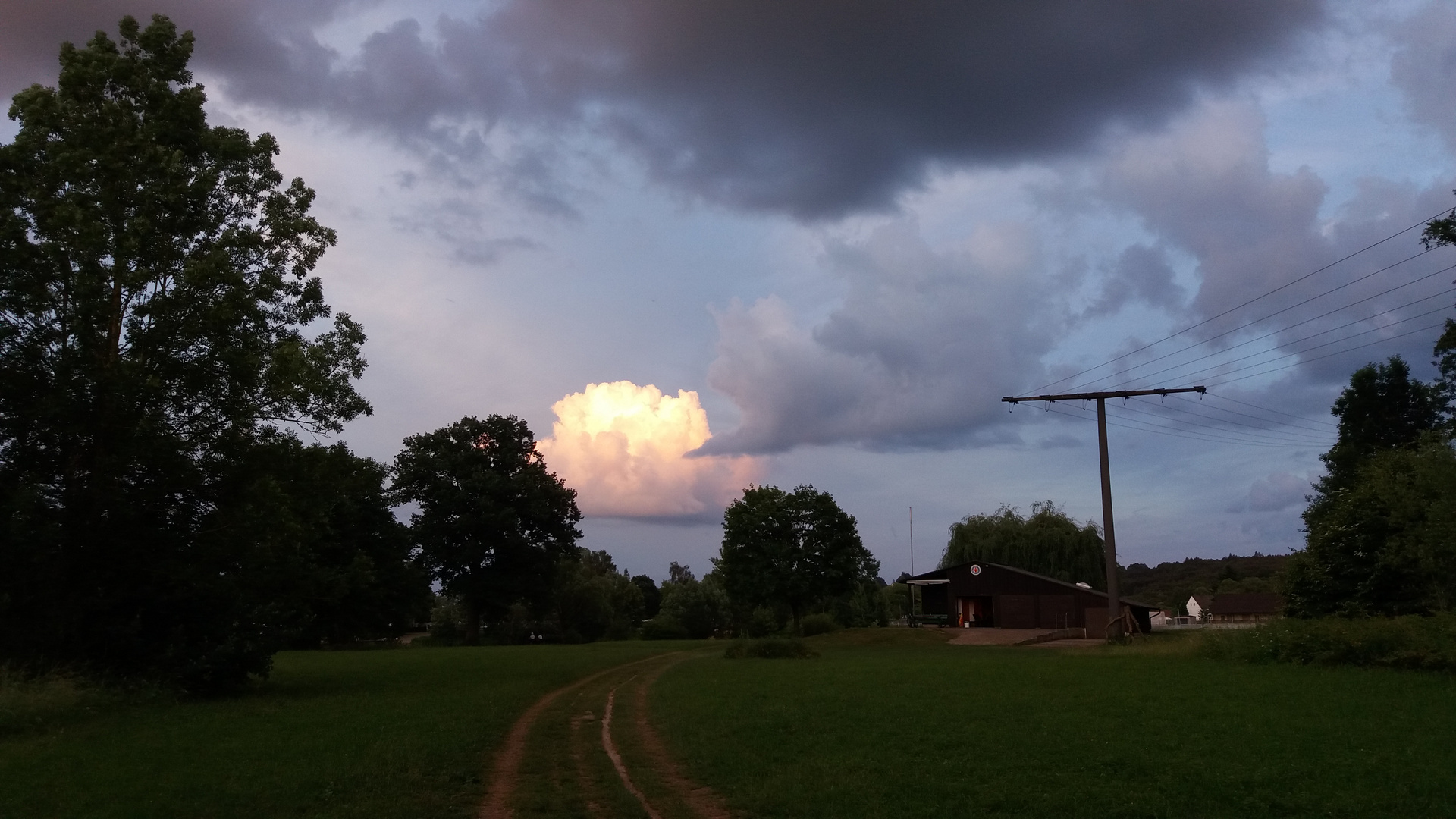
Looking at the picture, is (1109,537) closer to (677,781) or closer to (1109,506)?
(1109,506)

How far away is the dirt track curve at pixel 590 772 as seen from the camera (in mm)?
10375

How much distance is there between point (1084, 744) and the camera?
13.0 meters

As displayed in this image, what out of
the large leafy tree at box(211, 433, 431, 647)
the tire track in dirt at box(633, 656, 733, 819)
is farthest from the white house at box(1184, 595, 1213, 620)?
the tire track in dirt at box(633, 656, 733, 819)

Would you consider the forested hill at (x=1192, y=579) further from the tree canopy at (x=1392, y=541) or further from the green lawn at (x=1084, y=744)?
the green lawn at (x=1084, y=744)

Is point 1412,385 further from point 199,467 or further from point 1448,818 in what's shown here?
point 199,467

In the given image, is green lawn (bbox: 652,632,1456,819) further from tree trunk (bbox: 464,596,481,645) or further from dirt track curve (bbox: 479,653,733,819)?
tree trunk (bbox: 464,596,481,645)

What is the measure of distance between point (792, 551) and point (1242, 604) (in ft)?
219

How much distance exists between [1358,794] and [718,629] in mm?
70535

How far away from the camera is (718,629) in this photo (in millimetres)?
78125

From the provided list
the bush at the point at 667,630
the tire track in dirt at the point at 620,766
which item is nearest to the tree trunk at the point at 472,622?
the bush at the point at 667,630

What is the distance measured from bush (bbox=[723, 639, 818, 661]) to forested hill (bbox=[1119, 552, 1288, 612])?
88.4 m

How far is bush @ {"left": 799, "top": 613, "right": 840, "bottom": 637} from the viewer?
60594 mm

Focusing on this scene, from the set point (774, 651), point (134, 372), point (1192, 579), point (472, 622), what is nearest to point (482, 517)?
point (472, 622)

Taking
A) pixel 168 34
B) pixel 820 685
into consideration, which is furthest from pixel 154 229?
pixel 820 685
